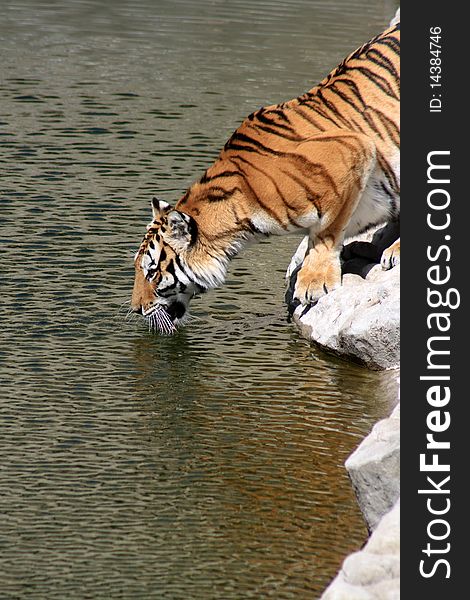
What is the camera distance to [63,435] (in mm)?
7047

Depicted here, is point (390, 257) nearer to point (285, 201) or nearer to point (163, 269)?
point (285, 201)

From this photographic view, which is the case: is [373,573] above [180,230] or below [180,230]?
below

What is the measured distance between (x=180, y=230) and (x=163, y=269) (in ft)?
0.91

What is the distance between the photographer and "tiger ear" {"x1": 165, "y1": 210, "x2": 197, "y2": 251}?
8398 mm

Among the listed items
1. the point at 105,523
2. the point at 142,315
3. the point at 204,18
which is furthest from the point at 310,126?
the point at 204,18

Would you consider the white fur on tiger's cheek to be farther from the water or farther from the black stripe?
the water

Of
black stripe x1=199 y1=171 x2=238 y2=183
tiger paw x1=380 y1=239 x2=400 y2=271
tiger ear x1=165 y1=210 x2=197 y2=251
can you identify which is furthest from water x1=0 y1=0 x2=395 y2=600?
black stripe x1=199 y1=171 x2=238 y2=183

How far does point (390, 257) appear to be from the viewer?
338 inches

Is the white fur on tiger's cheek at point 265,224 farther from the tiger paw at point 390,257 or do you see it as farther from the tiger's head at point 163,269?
the tiger paw at point 390,257

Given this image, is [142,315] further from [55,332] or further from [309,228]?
[309,228]

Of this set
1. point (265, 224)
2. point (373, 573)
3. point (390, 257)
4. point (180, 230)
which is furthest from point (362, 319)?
point (373, 573)

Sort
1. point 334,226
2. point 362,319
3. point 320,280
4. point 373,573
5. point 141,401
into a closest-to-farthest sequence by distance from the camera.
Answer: point 373,573
point 141,401
point 362,319
point 334,226
point 320,280

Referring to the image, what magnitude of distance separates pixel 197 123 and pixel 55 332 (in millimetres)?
Answer: 6052

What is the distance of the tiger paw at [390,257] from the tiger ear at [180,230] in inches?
47.2
